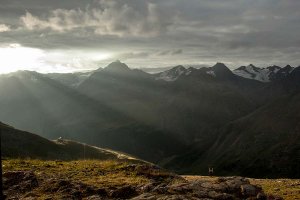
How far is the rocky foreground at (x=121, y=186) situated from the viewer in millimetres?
22547

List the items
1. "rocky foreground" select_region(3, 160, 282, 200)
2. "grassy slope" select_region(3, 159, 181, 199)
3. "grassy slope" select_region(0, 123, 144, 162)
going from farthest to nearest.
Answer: "grassy slope" select_region(0, 123, 144, 162)
"grassy slope" select_region(3, 159, 181, 199)
"rocky foreground" select_region(3, 160, 282, 200)

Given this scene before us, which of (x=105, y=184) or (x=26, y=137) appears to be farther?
(x=26, y=137)

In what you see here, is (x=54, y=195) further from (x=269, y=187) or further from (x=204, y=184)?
(x=269, y=187)

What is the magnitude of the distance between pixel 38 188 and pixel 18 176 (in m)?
2.80

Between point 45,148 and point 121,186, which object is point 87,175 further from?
point 45,148

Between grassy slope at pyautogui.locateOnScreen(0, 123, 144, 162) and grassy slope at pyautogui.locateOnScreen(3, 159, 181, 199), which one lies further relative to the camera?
grassy slope at pyautogui.locateOnScreen(0, 123, 144, 162)

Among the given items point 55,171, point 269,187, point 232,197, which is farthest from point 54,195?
point 269,187

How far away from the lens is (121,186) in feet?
Result: 80.2

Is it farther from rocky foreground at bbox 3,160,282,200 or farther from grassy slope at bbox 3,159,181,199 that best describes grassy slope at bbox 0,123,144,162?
rocky foreground at bbox 3,160,282,200

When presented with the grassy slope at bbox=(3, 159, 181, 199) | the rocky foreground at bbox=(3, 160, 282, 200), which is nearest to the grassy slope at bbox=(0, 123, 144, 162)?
the grassy slope at bbox=(3, 159, 181, 199)

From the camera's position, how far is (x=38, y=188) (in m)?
24.5

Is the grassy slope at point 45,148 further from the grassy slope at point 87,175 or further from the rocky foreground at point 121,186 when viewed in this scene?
the rocky foreground at point 121,186

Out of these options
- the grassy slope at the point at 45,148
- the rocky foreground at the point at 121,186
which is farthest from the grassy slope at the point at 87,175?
the grassy slope at the point at 45,148

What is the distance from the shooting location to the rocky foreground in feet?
74.0
